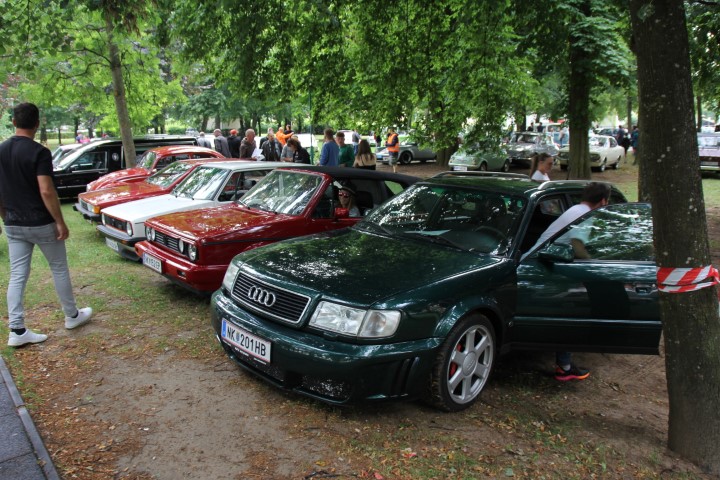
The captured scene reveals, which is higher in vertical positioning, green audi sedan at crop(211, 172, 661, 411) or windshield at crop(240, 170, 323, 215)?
windshield at crop(240, 170, 323, 215)

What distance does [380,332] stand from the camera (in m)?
3.38

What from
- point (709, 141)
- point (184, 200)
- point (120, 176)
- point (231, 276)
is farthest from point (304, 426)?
point (709, 141)

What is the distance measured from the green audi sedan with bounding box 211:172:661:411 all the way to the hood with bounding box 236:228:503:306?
12mm

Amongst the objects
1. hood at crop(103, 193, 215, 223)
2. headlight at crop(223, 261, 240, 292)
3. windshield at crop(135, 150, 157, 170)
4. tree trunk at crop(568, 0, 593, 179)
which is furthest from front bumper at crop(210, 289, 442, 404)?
tree trunk at crop(568, 0, 593, 179)

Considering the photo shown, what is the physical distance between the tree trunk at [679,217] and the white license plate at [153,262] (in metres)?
4.79

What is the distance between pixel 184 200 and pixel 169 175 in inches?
88.5

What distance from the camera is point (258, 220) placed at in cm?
597

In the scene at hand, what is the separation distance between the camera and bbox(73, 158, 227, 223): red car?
8.82 metres

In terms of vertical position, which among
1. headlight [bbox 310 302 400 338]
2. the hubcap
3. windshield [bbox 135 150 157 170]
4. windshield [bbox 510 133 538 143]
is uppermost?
windshield [bbox 510 133 538 143]

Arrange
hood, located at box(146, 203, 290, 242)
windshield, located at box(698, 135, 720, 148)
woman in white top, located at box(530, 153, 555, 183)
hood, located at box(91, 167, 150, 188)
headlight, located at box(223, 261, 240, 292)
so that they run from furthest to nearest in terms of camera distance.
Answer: windshield, located at box(698, 135, 720, 148)
hood, located at box(91, 167, 150, 188)
woman in white top, located at box(530, 153, 555, 183)
hood, located at box(146, 203, 290, 242)
headlight, located at box(223, 261, 240, 292)

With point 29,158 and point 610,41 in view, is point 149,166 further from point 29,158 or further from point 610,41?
point 610,41

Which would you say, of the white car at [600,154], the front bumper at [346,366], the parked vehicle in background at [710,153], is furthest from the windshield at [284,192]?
the parked vehicle in background at [710,153]

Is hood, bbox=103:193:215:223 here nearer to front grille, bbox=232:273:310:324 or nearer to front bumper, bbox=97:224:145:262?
front bumper, bbox=97:224:145:262

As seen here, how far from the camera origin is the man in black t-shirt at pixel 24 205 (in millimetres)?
4605
